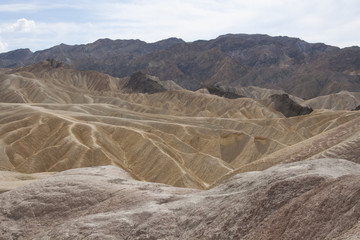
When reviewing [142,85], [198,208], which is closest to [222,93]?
[142,85]

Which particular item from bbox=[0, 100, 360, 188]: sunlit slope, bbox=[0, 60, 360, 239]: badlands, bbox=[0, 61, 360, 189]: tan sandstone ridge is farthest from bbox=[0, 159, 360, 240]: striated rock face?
bbox=[0, 100, 360, 188]: sunlit slope

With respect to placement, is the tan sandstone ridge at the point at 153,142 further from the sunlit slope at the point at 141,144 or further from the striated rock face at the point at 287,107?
the striated rock face at the point at 287,107

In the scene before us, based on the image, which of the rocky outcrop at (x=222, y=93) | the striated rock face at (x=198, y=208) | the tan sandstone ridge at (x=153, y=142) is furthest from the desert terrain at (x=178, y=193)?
the rocky outcrop at (x=222, y=93)

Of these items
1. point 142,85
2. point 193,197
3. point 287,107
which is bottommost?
point 287,107

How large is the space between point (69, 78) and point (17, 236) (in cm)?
17106

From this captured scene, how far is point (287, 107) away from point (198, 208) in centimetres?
12471

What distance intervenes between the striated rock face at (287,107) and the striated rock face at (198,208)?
118931 millimetres

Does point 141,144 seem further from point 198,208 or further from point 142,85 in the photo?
point 142,85

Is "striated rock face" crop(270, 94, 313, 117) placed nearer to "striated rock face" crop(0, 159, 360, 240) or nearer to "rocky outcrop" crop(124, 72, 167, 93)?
"rocky outcrop" crop(124, 72, 167, 93)

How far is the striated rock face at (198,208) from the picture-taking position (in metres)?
8.77

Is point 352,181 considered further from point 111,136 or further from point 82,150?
point 111,136

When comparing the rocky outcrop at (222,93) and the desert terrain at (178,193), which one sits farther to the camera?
the rocky outcrop at (222,93)

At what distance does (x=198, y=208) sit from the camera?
11.7m

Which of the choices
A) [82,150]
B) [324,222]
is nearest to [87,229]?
[324,222]
